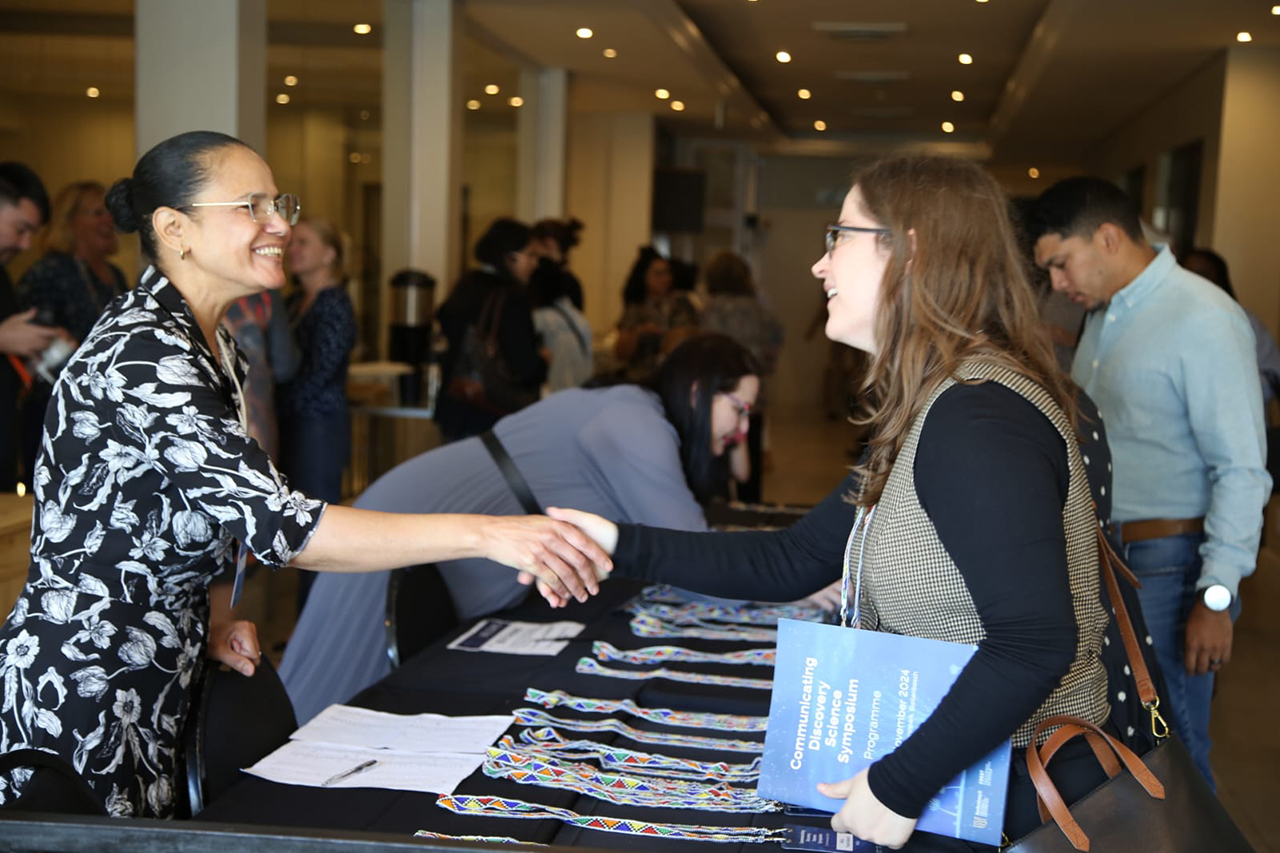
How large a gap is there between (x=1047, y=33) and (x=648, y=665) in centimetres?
693

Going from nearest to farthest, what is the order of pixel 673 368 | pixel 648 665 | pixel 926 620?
pixel 926 620 → pixel 648 665 → pixel 673 368

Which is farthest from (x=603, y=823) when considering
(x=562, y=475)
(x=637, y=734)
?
(x=562, y=475)

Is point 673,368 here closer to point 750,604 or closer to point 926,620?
point 750,604

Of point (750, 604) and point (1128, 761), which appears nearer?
point (1128, 761)

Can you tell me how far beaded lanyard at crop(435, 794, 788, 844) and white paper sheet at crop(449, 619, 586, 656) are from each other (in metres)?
0.80

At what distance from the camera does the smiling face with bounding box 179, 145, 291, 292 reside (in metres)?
1.94

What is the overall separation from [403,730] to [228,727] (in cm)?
27

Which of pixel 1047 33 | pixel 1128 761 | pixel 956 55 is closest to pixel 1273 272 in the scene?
pixel 1047 33

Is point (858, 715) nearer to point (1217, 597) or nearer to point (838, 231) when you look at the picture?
point (838, 231)

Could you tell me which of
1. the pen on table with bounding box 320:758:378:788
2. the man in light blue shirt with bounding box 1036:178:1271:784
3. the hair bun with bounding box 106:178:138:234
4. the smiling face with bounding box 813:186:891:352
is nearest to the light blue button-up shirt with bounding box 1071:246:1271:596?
the man in light blue shirt with bounding box 1036:178:1271:784

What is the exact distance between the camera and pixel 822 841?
1504 millimetres

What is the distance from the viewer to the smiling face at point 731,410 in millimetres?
3146

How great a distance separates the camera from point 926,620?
4.80 ft

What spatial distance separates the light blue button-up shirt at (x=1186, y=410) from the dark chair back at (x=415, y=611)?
5.17 ft
